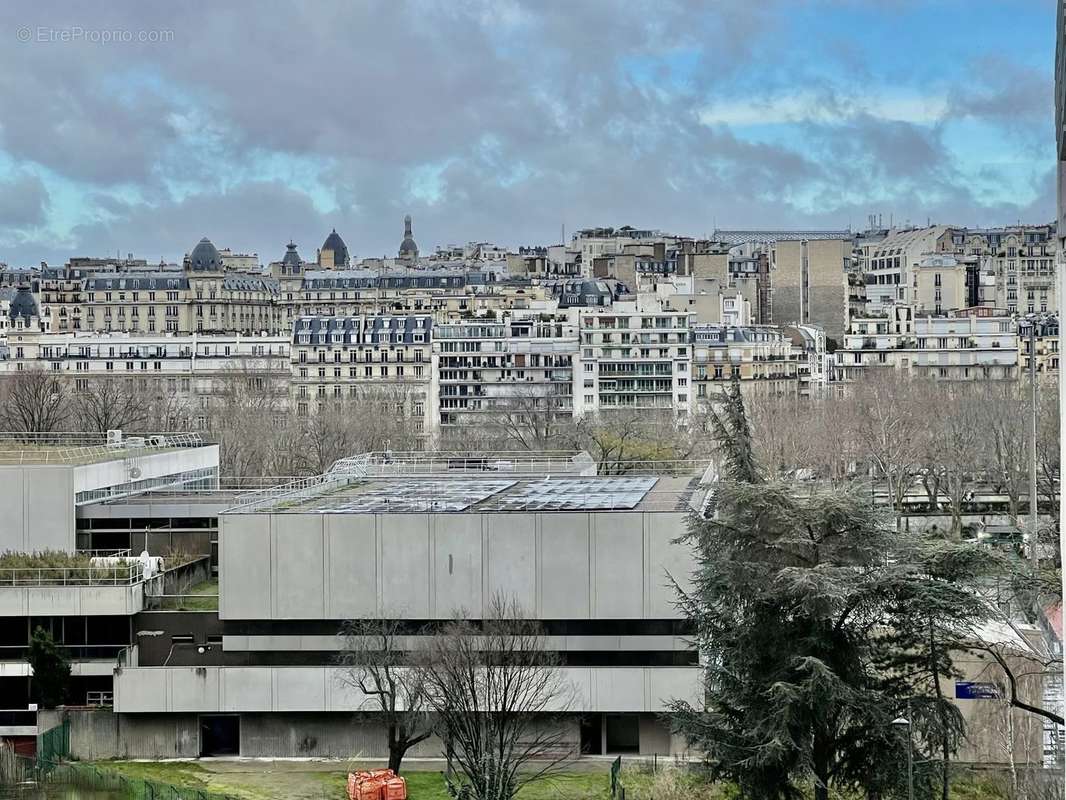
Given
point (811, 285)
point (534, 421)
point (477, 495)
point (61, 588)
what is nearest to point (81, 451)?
point (61, 588)

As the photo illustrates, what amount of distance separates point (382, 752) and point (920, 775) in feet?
35.7

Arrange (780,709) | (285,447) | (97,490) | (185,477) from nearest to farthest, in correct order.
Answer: (780,709)
(97,490)
(185,477)
(285,447)

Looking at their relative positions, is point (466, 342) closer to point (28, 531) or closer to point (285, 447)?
point (285, 447)

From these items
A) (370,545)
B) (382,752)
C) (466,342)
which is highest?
(466,342)

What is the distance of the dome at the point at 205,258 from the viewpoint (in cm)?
Result: 17562

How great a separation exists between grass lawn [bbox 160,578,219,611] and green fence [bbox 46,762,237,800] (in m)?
4.41

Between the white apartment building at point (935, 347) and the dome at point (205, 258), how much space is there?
76486 mm

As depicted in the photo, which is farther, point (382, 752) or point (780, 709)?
point (382, 752)

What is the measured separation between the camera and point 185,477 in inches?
1827

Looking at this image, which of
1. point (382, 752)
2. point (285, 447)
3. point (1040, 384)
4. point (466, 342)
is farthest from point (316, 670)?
point (466, 342)

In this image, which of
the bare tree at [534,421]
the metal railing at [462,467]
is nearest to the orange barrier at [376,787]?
the metal railing at [462,467]

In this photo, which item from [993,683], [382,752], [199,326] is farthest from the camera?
[199,326]

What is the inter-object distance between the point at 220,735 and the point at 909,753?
536 inches

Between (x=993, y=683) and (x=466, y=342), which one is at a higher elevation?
(x=466, y=342)
